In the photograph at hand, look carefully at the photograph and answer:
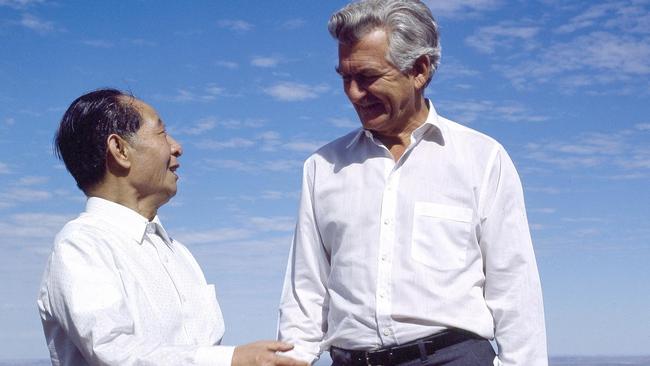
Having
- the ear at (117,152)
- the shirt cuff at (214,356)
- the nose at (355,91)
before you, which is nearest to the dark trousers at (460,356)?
the shirt cuff at (214,356)

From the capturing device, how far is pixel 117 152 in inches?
162

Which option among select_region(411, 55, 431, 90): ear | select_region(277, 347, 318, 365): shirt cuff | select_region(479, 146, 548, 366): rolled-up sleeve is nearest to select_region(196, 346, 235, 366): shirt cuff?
select_region(277, 347, 318, 365): shirt cuff

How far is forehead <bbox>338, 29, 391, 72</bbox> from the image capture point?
4.35 metres

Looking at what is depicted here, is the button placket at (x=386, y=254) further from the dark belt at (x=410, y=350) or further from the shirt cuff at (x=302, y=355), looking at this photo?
the shirt cuff at (x=302, y=355)

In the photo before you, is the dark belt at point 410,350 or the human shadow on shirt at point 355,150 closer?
the dark belt at point 410,350

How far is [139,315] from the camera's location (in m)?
3.82

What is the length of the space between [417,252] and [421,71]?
2.98 ft

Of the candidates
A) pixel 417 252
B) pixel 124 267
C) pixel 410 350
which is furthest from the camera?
pixel 417 252

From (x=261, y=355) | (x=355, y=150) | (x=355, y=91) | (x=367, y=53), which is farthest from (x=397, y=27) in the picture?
(x=261, y=355)

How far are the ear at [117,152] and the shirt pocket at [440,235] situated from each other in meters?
1.31

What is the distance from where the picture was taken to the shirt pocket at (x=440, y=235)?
417 centimetres

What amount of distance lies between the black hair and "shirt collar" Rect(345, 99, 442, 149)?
106cm

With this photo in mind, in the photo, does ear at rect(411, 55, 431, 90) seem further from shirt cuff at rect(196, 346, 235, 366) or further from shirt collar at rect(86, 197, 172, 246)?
shirt cuff at rect(196, 346, 235, 366)

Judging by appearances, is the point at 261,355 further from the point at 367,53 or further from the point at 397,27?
the point at 397,27
